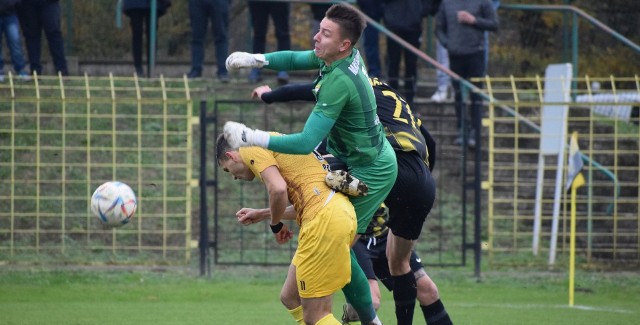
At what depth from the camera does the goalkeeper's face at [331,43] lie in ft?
23.2

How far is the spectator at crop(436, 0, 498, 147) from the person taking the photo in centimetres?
1519

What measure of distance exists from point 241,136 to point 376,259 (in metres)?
2.70

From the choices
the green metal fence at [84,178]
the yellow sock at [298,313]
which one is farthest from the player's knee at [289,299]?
the green metal fence at [84,178]

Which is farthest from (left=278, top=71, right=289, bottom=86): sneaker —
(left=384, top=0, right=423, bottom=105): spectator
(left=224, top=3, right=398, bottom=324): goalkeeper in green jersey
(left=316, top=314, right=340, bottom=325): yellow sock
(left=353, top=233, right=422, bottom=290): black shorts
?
(left=316, top=314, right=340, bottom=325): yellow sock

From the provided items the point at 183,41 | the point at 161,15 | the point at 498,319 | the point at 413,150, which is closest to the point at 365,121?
the point at 413,150

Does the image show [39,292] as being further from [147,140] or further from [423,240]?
[423,240]

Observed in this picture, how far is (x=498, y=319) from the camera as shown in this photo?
1043 centimetres

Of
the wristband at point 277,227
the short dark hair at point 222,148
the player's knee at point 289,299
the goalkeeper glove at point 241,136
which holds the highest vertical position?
the goalkeeper glove at point 241,136

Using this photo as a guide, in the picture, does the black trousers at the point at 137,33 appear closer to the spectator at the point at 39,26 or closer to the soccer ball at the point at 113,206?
the spectator at the point at 39,26

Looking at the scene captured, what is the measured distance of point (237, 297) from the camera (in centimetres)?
1205

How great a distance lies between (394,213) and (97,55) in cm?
1167

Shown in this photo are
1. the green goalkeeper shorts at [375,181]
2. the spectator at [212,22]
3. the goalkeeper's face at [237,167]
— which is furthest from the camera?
the spectator at [212,22]

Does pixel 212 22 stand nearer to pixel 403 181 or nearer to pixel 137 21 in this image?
pixel 137 21

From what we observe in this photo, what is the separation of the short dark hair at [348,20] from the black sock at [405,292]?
6.88ft
